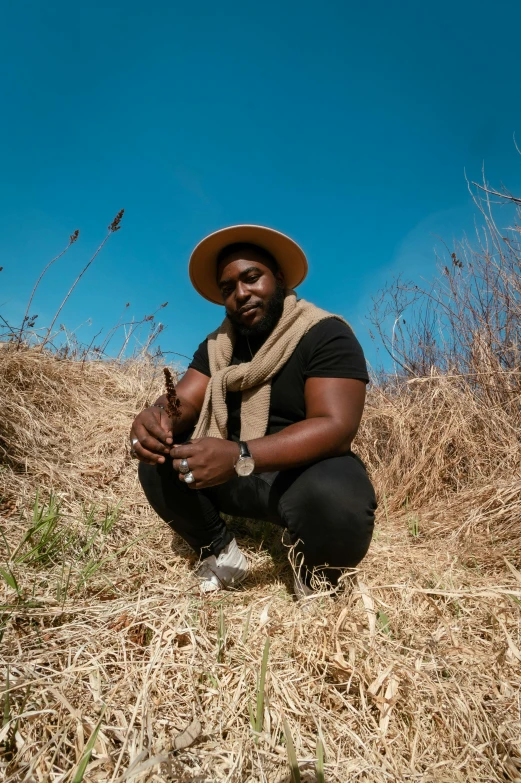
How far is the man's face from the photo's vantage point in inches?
100

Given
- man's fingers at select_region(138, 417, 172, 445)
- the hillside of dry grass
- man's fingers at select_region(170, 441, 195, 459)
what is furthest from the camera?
man's fingers at select_region(138, 417, 172, 445)

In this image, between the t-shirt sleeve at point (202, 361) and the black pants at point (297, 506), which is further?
the t-shirt sleeve at point (202, 361)

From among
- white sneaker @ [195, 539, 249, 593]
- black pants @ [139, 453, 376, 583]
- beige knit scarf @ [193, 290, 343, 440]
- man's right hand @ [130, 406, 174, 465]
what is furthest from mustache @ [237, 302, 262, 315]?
white sneaker @ [195, 539, 249, 593]

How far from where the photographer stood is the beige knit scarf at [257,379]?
91.5 inches

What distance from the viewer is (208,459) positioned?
1.84 m

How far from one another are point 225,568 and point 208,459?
2.30 feet

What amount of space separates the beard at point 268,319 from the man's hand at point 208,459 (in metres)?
0.89

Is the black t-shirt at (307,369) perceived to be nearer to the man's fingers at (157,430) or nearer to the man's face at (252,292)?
the man's face at (252,292)

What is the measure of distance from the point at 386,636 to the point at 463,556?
103 centimetres

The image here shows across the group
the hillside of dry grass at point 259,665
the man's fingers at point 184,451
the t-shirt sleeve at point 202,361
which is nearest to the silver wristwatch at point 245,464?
the man's fingers at point 184,451

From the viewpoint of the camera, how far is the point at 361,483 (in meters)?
2.01

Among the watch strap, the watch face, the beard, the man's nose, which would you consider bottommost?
the watch face

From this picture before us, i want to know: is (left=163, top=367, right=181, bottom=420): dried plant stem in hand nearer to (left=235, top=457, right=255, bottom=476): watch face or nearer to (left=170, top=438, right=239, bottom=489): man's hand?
(left=170, top=438, right=239, bottom=489): man's hand

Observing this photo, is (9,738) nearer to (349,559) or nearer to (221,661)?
(221,661)
